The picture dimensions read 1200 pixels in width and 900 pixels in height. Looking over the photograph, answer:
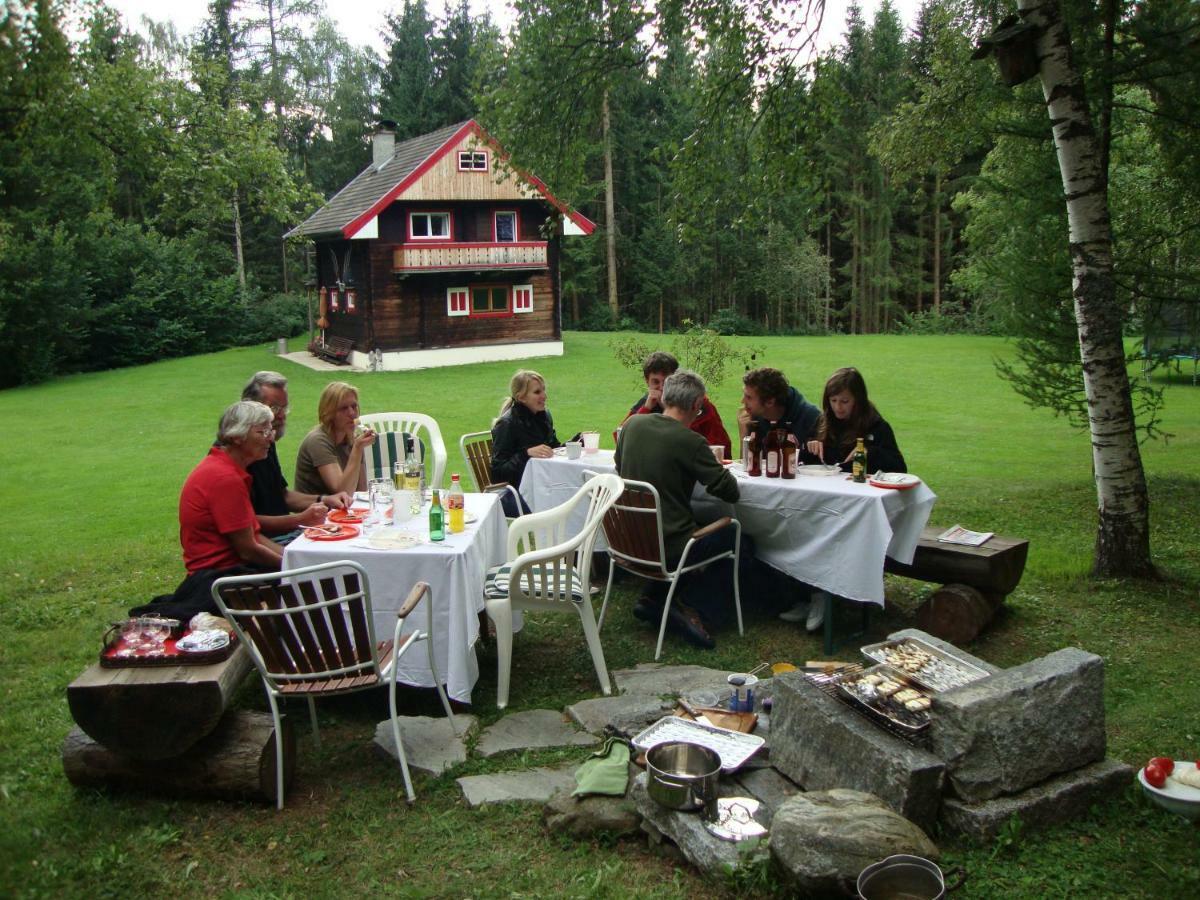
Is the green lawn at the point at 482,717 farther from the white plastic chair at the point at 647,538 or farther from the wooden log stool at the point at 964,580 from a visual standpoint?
the white plastic chair at the point at 647,538

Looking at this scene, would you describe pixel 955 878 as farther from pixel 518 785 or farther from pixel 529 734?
pixel 529 734

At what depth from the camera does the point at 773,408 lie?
20.6 ft

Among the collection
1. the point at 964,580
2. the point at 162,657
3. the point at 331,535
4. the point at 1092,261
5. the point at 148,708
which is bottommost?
the point at 964,580

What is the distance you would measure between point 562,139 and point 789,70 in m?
1.92

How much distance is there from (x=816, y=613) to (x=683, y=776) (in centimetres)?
264

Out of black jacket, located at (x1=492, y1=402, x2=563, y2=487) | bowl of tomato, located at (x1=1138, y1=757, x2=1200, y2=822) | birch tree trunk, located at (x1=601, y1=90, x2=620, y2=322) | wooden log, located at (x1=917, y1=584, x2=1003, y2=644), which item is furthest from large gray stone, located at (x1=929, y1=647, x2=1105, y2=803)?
birch tree trunk, located at (x1=601, y1=90, x2=620, y2=322)

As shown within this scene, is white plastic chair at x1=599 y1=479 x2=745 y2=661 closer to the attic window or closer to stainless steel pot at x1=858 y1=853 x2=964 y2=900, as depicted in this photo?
stainless steel pot at x1=858 y1=853 x2=964 y2=900

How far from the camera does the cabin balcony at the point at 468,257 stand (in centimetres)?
2470

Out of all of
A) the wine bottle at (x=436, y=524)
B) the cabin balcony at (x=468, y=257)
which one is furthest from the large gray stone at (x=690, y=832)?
the cabin balcony at (x=468, y=257)

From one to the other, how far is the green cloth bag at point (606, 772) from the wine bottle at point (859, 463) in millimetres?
2455

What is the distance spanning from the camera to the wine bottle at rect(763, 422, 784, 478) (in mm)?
5957

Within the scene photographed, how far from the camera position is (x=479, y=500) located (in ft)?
18.5

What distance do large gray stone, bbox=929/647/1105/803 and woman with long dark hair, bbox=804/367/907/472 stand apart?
2446 millimetres

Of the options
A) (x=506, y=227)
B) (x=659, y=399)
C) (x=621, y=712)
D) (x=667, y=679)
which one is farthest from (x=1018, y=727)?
(x=506, y=227)
